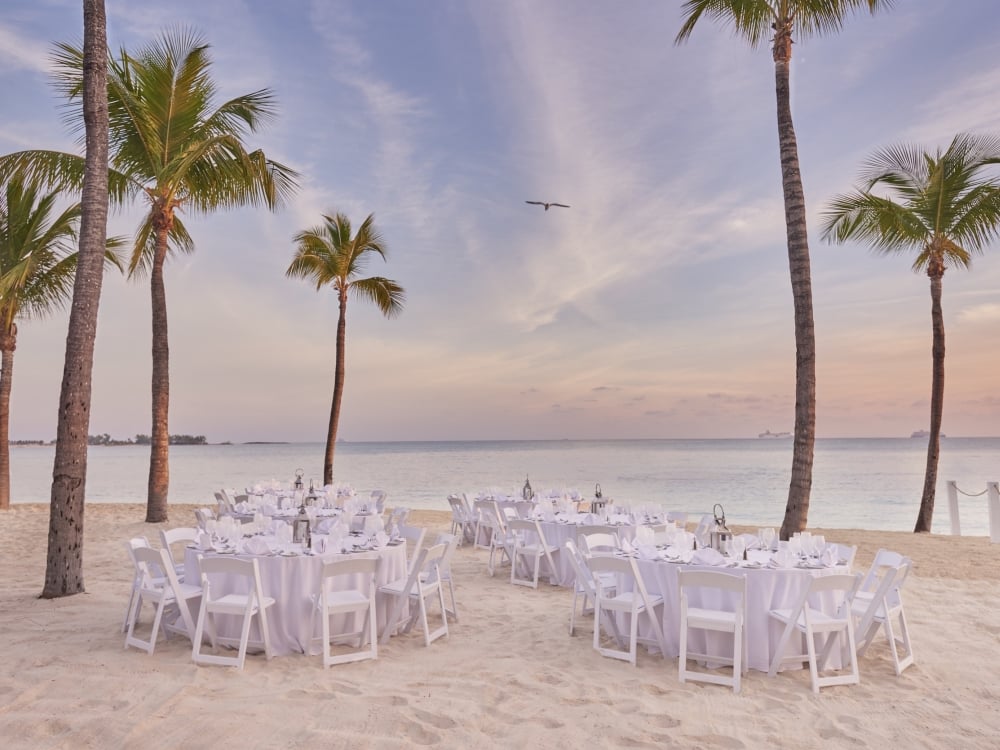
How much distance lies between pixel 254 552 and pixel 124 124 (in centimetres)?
977

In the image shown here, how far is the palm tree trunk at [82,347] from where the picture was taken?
698cm

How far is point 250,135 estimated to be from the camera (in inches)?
498

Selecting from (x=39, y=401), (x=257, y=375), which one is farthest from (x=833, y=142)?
(x=39, y=401)

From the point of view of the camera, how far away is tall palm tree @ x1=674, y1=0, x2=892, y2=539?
30.4 ft

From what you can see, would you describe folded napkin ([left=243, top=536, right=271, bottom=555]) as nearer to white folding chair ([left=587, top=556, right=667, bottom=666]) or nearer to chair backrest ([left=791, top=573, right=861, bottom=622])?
white folding chair ([left=587, top=556, right=667, bottom=666])

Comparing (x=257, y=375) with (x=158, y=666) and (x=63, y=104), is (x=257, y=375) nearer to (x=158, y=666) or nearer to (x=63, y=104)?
(x=63, y=104)

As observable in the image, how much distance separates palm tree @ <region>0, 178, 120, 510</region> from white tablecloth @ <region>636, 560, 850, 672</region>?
15176 mm

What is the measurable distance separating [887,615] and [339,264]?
15.5 metres

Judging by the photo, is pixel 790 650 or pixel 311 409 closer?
pixel 790 650

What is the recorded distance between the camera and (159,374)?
13.1 m

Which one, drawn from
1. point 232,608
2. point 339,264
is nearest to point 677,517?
point 232,608

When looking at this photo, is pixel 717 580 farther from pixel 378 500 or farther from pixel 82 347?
pixel 378 500

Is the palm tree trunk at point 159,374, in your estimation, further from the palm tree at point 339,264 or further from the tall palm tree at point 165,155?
the palm tree at point 339,264

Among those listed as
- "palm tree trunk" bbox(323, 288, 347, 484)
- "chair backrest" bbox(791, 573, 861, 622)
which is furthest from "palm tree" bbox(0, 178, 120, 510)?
"chair backrest" bbox(791, 573, 861, 622)
